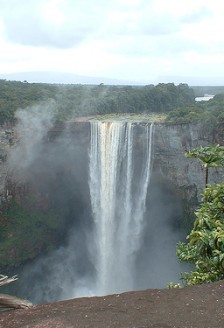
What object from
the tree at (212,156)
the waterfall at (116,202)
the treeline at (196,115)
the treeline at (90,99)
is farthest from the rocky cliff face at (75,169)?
the tree at (212,156)

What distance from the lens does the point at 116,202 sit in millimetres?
34094

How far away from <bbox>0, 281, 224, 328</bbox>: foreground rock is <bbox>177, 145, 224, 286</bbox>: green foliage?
54 centimetres

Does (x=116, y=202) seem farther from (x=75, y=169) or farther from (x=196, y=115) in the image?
(x=196, y=115)

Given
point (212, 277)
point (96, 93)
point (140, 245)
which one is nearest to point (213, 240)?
point (212, 277)

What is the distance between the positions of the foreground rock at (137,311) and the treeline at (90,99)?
2674 centimetres

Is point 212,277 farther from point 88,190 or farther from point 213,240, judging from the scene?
point 88,190

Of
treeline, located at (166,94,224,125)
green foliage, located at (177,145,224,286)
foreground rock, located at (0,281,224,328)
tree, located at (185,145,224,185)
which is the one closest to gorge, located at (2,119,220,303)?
treeline, located at (166,94,224,125)

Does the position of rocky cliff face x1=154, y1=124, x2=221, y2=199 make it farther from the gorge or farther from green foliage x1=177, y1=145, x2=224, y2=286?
green foliage x1=177, y1=145, x2=224, y2=286

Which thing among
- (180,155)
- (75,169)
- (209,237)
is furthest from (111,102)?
(209,237)

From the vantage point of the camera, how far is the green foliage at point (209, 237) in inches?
300

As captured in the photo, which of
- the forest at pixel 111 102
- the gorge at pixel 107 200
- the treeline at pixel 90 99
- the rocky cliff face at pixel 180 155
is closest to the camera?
the rocky cliff face at pixel 180 155

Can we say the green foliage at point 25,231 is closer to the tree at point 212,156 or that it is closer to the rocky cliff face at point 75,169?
the rocky cliff face at point 75,169

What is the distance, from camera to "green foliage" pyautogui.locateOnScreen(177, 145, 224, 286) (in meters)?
7.62

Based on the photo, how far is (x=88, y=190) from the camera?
115 ft
